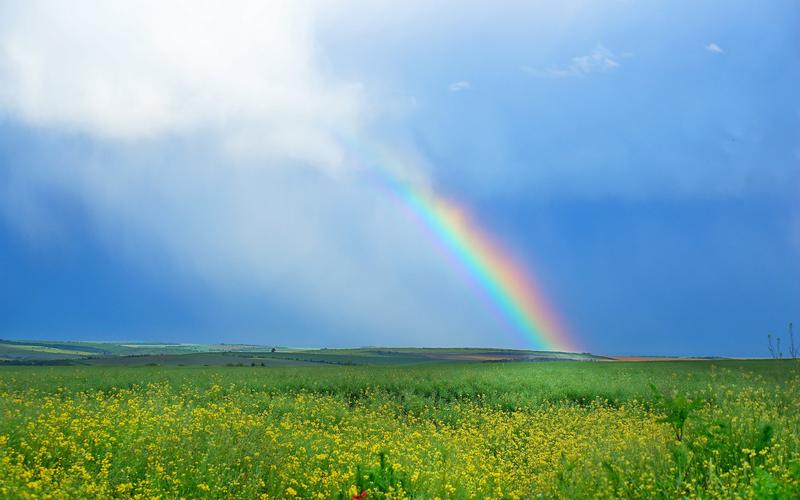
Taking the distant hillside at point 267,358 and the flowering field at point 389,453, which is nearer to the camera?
the flowering field at point 389,453

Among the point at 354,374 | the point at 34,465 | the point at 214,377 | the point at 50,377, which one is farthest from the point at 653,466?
the point at 50,377

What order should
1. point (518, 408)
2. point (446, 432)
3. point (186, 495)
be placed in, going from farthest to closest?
point (518, 408)
point (446, 432)
point (186, 495)

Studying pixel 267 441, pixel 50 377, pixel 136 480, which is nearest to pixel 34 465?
pixel 136 480

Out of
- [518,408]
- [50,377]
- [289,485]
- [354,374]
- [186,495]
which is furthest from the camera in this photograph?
[354,374]

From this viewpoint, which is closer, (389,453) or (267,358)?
(389,453)

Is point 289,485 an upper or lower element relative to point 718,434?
lower

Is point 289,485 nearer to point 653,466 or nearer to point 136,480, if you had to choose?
point 136,480

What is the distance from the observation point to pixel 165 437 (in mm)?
12094

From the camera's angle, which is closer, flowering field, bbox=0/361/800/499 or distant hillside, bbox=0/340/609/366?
flowering field, bbox=0/361/800/499

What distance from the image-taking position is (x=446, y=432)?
54.1ft

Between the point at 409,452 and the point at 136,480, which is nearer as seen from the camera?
the point at 136,480

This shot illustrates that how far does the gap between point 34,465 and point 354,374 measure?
17737mm

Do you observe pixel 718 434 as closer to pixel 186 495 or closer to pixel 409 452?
pixel 409 452

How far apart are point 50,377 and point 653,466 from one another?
2519 centimetres
